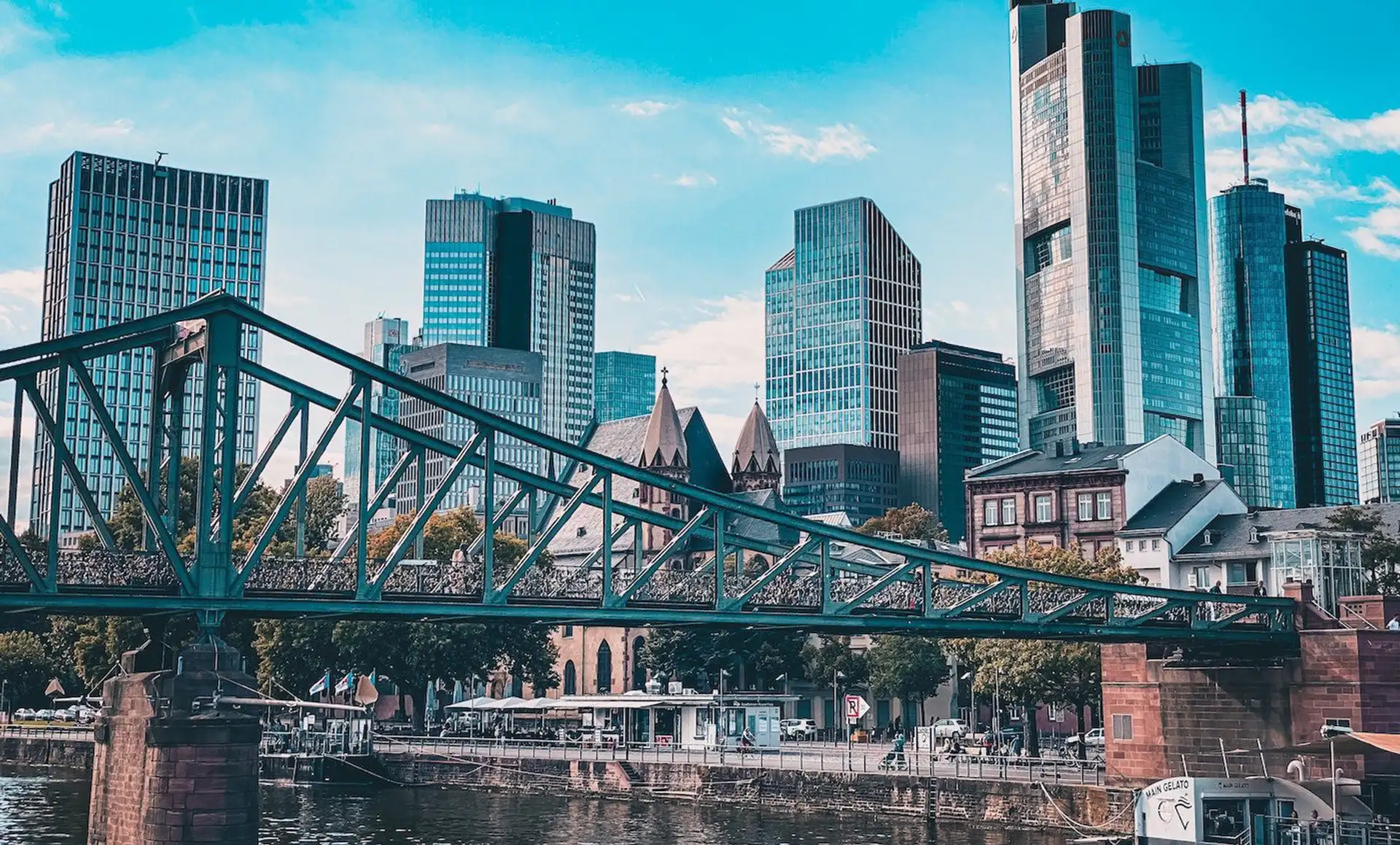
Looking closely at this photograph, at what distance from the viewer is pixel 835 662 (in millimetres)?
121812

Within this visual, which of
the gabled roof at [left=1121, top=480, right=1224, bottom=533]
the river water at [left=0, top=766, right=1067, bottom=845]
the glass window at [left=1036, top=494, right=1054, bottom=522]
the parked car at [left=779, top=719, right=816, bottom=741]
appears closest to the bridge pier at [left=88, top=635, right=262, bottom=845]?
the river water at [left=0, top=766, right=1067, bottom=845]

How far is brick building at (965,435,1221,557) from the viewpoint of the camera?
120m

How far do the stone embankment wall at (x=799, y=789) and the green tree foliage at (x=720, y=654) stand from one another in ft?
109

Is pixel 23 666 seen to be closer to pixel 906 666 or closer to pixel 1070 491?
pixel 906 666

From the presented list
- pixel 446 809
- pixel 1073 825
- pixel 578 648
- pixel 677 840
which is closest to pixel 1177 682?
pixel 1073 825

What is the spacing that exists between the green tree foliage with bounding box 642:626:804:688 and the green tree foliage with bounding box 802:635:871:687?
1.57 metres

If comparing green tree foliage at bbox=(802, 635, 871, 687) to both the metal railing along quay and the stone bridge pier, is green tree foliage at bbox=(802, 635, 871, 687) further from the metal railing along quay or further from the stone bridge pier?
the stone bridge pier

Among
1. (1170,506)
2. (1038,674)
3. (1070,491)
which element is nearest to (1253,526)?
(1170,506)

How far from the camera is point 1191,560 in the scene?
373ft

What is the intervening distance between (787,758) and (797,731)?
22023 mm

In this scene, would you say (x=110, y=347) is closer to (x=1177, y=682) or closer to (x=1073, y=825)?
(x=1073, y=825)

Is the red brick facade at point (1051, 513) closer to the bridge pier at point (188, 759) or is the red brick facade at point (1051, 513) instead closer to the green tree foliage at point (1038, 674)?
the green tree foliage at point (1038, 674)

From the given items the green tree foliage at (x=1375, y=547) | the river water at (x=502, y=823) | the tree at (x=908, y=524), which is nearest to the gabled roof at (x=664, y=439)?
the tree at (x=908, y=524)

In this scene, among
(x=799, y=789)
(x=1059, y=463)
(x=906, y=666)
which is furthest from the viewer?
(x=1059, y=463)
